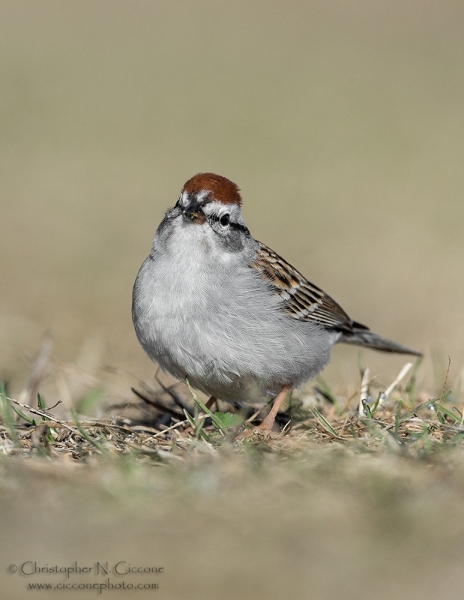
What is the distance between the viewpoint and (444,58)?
72.2 ft

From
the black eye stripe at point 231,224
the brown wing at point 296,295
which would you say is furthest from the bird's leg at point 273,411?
the black eye stripe at point 231,224

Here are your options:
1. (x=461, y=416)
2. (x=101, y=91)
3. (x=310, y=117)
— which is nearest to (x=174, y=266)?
(x=461, y=416)

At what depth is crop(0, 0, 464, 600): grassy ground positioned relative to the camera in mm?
3271

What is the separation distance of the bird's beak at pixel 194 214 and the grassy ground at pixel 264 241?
3.63 ft

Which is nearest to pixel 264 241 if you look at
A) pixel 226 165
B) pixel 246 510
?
pixel 226 165

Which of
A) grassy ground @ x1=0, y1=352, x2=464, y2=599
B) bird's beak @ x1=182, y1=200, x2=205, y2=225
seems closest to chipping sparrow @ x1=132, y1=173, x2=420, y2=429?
bird's beak @ x1=182, y1=200, x2=205, y2=225

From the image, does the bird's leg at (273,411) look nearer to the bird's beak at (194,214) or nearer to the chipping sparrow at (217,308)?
the chipping sparrow at (217,308)

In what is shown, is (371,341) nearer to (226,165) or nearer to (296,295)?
(296,295)

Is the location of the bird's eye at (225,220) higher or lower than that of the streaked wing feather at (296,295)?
higher

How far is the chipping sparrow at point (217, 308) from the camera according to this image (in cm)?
479

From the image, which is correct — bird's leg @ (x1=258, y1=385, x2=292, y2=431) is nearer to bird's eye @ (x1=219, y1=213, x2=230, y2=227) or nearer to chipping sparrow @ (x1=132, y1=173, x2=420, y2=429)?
chipping sparrow @ (x1=132, y1=173, x2=420, y2=429)

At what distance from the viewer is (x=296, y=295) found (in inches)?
220

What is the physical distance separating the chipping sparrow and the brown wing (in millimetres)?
13

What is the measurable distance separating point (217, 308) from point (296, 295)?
2.87 feet
